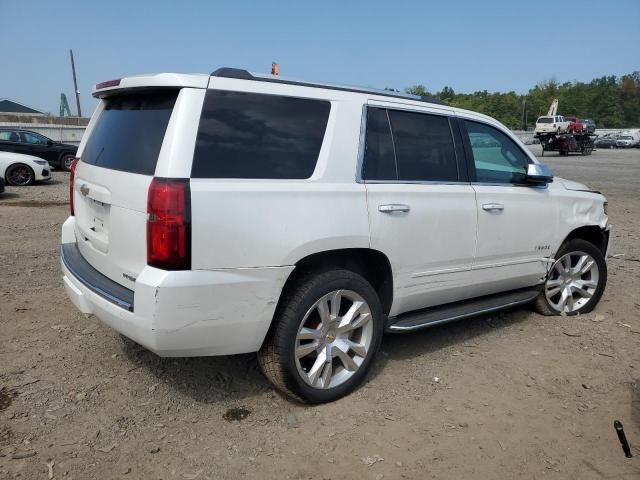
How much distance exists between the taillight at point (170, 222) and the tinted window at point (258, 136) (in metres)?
0.14

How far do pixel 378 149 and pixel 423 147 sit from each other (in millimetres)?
452

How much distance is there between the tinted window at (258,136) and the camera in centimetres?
267

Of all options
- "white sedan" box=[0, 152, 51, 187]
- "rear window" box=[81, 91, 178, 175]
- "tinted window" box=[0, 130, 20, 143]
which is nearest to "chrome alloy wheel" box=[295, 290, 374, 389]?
"rear window" box=[81, 91, 178, 175]

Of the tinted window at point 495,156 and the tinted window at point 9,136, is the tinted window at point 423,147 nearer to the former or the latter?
the tinted window at point 495,156

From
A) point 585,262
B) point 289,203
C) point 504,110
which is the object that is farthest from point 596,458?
point 504,110

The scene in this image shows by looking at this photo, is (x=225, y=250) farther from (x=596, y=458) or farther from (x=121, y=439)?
(x=596, y=458)

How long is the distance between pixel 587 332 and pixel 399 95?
271cm

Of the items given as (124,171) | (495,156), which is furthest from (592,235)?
(124,171)

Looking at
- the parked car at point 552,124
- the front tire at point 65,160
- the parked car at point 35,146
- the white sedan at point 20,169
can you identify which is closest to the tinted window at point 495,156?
the white sedan at point 20,169

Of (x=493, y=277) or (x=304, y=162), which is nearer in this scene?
(x=304, y=162)

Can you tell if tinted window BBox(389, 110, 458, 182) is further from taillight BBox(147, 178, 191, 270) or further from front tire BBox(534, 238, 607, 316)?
front tire BBox(534, 238, 607, 316)

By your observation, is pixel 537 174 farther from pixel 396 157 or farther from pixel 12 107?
pixel 12 107

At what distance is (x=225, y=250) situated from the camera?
262cm

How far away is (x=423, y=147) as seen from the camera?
3.62 m
